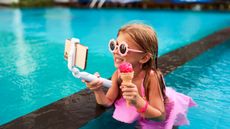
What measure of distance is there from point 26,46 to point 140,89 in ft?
11.4

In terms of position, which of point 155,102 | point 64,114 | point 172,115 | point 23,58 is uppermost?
point 155,102

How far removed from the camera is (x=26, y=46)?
4859 millimetres

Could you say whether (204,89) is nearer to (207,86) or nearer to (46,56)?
(207,86)

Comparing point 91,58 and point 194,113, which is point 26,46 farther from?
point 194,113

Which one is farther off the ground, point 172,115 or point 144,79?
point 144,79

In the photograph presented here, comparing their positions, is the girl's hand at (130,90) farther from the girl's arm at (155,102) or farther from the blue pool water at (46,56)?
the blue pool water at (46,56)

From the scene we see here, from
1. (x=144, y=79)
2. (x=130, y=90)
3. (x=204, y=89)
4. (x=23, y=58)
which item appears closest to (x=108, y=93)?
(x=144, y=79)

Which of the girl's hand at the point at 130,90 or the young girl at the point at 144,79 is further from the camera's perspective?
the young girl at the point at 144,79

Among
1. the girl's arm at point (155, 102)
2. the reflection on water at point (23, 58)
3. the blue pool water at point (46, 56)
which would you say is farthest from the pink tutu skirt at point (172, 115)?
the reflection on water at point (23, 58)

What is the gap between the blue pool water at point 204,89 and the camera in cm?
218

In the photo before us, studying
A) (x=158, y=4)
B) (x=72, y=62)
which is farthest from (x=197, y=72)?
(x=158, y=4)

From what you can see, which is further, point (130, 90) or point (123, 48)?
point (123, 48)

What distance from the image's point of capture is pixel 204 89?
114 inches

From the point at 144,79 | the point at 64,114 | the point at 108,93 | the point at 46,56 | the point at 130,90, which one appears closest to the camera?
the point at 130,90
